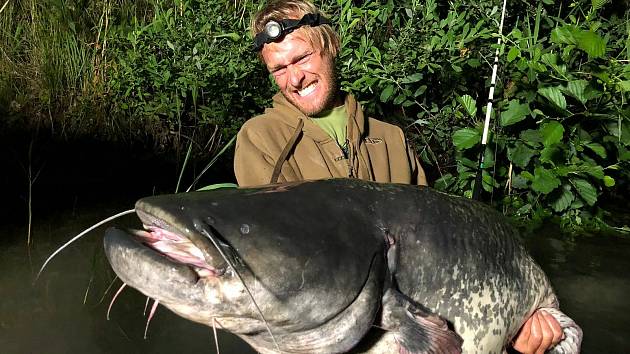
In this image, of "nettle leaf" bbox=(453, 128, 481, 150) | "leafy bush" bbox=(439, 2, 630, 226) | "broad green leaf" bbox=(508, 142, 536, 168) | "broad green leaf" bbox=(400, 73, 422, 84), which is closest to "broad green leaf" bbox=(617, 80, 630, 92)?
"leafy bush" bbox=(439, 2, 630, 226)

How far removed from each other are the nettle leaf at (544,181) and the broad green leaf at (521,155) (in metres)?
0.16

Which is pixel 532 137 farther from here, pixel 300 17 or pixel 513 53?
pixel 300 17

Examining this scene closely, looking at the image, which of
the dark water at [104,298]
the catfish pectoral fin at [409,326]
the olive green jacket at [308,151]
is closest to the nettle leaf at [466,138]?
the dark water at [104,298]

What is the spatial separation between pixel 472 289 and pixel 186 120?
13.8 feet

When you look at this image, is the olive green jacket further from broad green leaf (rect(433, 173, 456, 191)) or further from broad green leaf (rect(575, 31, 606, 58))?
broad green leaf (rect(433, 173, 456, 191))

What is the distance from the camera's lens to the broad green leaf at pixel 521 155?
417 centimetres

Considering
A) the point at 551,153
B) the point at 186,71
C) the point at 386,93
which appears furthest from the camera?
the point at 186,71

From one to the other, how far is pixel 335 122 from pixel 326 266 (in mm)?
1298

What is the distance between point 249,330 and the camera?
148 cm

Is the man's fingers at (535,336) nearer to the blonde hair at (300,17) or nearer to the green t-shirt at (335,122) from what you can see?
the green t-shirt at (335,122)

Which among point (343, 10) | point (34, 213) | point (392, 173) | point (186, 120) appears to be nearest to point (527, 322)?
point (392, 173)

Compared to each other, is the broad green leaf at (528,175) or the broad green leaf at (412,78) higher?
the broad green leaf at (412,78)

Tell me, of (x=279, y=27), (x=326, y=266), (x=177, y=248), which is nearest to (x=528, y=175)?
(x=279, y=27)

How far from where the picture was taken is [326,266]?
4.81 feet
